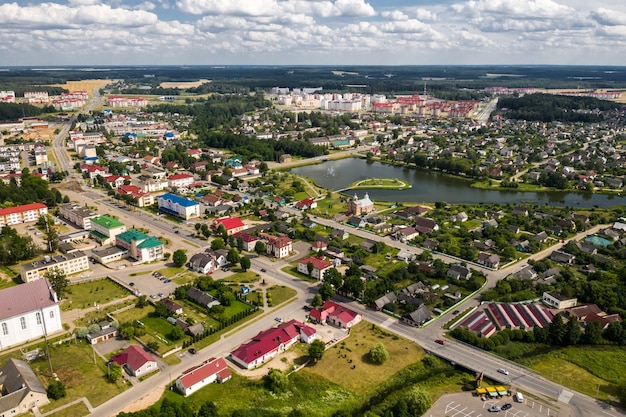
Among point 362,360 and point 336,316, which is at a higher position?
point 336,316

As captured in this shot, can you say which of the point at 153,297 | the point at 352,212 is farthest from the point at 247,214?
the point at 153,297

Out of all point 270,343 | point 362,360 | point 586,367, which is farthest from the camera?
point 270,343

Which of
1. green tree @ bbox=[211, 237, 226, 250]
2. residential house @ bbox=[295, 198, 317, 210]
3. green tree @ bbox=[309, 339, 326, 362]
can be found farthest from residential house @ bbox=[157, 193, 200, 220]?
green tree @ bbox=[309, 339, 326, 362]

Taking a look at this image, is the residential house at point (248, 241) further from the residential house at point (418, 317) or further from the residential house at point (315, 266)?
the residential house at point (418, 317)

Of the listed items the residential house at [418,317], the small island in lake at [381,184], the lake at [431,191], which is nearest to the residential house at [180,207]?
the lake at [431,191]

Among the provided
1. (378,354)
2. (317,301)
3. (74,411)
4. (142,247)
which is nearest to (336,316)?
(317,301)

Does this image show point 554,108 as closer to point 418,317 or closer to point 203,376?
point 418,317

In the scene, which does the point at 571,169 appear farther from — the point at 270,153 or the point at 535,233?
the point at 270,153

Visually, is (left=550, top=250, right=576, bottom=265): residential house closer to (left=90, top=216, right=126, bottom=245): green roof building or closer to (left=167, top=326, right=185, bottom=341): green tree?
(left=167, top=326, right=185, bottom=341): green tree
